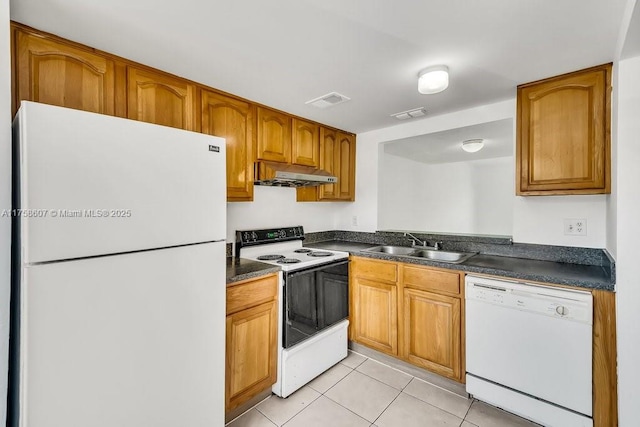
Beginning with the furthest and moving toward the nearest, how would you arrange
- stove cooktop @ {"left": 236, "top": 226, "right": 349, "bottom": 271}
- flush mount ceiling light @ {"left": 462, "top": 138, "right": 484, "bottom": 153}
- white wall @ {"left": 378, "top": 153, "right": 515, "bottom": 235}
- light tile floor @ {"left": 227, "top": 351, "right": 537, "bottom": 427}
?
white wall @ {"left": 378, "top": 153, "right": 515, "bottom": 235} → flush mount ceiling light @ {"left": 462, "top": 138, "right": 484, "bottom": 153} → stove cooktop @ {"left": 236, "top": 226, "right": 349, "bottom": 271} → light tile floor @ {"left": 227, "top": 351, "right": 537, "bottom": 427}

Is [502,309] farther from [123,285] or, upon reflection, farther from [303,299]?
[123,285]

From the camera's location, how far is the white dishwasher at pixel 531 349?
1579 mm

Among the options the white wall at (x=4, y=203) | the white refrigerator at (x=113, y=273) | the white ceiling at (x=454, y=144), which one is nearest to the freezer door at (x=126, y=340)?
the white refrigerator at (x=113, y=273)

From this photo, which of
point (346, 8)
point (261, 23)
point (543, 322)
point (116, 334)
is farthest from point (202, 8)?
point (543, 322)

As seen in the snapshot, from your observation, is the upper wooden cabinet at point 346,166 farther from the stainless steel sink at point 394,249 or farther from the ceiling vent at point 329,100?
the ceiling vent at point 329,100

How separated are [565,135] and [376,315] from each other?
184 cm

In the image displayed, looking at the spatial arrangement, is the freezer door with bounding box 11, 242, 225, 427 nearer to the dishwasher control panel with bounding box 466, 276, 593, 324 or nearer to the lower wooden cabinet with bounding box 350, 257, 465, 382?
the lower wooden cabinet with bounding box 350, 257, 465, 382

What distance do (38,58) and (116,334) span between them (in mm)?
1333

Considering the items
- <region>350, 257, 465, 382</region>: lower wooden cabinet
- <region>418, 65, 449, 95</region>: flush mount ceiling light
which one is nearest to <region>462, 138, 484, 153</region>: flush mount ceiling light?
<region>418, 65, 449, 95</region>: flush mount ceiling light

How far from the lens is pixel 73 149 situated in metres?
1.06

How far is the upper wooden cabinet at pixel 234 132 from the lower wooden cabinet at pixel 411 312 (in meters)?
1.16

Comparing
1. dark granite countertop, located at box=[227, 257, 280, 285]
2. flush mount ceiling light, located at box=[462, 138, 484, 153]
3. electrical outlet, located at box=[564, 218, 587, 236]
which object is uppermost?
flush mount ceiling light, located at box=[462, 138, 484, 153]

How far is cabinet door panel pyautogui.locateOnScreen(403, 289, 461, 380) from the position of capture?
2029mm

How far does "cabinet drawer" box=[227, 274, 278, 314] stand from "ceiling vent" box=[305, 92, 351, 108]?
136 cm
